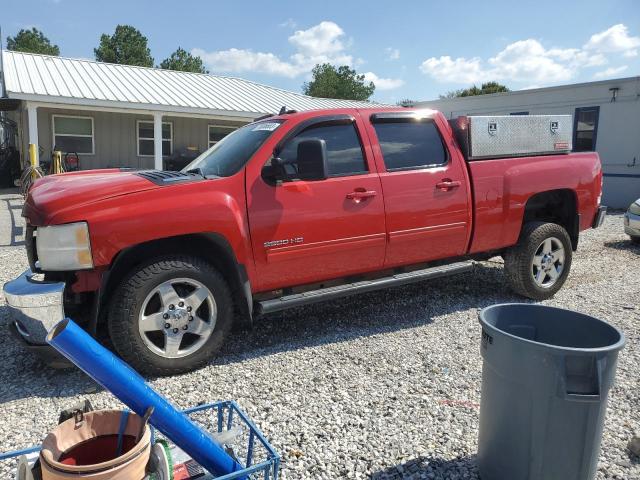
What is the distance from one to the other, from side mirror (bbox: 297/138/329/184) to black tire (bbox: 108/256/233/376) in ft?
3.49

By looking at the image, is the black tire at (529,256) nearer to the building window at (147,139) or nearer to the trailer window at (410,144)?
the trailer window at (410,144)

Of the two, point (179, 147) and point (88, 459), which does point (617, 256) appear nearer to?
point (88, 459)

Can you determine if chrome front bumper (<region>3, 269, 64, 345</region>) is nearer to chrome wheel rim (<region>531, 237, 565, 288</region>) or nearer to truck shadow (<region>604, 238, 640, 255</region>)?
chrome wheel rim (<region>531, 237, 565, 288</region>)

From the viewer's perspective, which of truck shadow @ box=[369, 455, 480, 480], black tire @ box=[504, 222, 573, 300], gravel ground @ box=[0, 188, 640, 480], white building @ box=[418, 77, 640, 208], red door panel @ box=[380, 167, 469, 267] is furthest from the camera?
white building @ box=[418, 77, 640, 208]

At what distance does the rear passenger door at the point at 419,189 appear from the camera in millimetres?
4633

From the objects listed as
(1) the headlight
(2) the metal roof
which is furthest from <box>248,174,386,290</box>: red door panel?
(2) the metal roof

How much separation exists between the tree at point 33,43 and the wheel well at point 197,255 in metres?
63.5

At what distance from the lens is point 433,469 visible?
9.07 ft

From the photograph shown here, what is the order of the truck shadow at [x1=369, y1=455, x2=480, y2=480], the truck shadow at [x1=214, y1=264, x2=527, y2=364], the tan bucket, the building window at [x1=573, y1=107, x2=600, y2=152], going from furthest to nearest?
the building window at [x1=573, y1=107, x2=600, y2=152]
the truck shadow at [x1=214, y1=264, x2=527, y2=364]
the truck shadow at [x1=369, y1=455, x2=480, y2=480]
the tan bucket

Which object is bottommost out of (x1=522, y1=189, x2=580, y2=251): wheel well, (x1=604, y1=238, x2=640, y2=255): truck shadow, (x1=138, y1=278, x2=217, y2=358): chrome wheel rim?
(x1=604, y1=238, x2=640, y2=255): truck shadow

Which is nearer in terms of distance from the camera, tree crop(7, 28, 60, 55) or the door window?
the door window

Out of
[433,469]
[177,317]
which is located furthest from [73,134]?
[433,469]

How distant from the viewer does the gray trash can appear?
2174mm

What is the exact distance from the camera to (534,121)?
558cm
